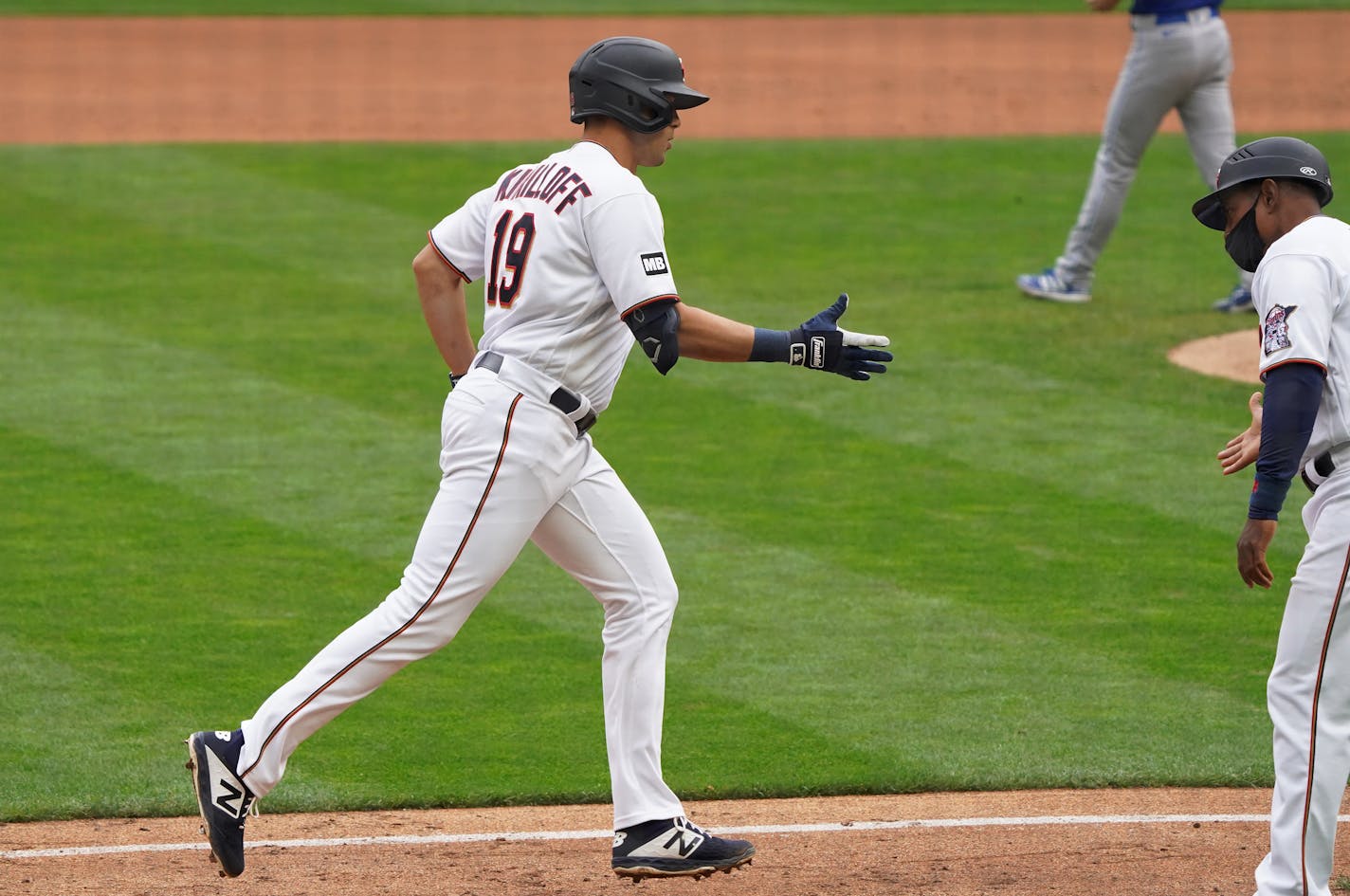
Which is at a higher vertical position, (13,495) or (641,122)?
(641,122)

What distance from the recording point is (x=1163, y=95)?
35.2 feet

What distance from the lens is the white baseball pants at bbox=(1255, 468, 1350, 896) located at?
4.32 m

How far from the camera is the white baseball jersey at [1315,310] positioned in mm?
4234

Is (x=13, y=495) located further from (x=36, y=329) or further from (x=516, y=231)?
(x=516, y=231)

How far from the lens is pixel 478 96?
780 inches

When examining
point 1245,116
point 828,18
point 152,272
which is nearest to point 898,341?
point 152,272

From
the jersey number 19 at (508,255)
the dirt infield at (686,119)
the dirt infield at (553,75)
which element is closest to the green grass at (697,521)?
the dirt infield at (686,119)

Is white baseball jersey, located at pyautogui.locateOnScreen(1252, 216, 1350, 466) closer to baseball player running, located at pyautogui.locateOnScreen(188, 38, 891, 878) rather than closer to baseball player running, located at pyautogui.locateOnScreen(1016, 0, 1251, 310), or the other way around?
baseball player running, located at pyautogui.locateOnScreen(188, 38, 891, 878)

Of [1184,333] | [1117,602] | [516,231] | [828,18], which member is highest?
[828,18]

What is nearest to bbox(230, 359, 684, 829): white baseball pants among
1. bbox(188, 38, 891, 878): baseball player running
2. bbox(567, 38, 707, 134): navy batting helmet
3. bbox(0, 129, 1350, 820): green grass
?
bbox(188, 38, 891, 878): baseball player running

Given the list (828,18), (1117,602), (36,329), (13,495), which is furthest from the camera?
(828,18)

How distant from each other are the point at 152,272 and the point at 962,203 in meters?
5.92

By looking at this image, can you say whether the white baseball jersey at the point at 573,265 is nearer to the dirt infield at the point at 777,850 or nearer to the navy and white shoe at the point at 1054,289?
the dirt infield at the point at 777,850

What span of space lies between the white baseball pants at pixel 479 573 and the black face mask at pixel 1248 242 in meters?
1.56
